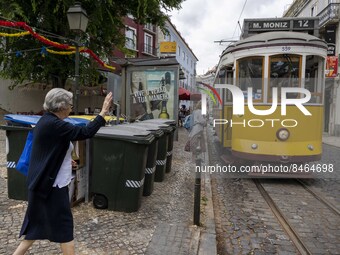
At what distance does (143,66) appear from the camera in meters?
12.5

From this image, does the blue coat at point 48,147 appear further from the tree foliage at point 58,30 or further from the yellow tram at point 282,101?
the tree foliage at point 58,30

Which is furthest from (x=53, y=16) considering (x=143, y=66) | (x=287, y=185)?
(x=287, y=185)

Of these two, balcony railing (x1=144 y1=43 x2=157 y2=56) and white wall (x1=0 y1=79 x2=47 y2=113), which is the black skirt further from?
balcony railing (x1=144 y1=43 x2=157 y2=56)

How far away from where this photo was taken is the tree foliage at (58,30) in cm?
1151

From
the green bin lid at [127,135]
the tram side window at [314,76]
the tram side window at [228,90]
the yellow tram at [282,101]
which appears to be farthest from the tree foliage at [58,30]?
the green bin lid at [127,135]

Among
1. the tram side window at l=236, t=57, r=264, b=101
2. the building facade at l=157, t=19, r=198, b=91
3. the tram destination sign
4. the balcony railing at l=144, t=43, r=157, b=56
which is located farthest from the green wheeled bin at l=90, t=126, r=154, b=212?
the building facade at l=157, t=19, r=198, b=91

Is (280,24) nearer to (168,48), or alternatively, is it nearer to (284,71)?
(284,71)

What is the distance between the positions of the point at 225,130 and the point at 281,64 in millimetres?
2295

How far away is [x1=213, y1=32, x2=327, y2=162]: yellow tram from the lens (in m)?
6.86

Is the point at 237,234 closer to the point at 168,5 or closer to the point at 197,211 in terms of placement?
the point at 197,211

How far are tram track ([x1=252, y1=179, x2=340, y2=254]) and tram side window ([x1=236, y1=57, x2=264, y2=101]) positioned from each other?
2054 millimetres

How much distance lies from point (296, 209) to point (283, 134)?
6.20 ft

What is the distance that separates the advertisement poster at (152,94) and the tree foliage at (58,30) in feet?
7.88

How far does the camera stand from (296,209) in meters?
5.47
